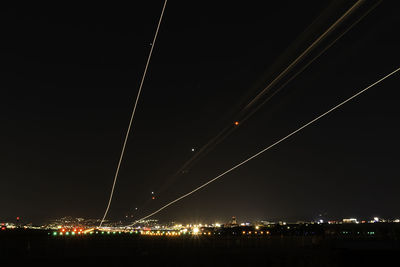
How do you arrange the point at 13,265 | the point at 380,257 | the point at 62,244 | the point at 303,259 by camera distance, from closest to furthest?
1. the point at 13,265
2. the point at 303,259
3. the point at 380,257
4. the point at 62,244

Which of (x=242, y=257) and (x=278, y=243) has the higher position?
(x=278, y=243)

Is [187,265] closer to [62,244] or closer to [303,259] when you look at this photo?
[303,259]

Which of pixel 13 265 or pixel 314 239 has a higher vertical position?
pixel 314 239

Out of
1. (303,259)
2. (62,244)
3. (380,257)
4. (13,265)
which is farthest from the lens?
(62,244)

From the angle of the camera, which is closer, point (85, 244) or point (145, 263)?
point (145, 263)

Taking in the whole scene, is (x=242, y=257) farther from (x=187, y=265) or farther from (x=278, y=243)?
(x=278, y=243)

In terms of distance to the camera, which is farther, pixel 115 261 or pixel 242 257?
pixel 242 257

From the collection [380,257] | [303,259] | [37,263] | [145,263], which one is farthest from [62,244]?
[380,257]

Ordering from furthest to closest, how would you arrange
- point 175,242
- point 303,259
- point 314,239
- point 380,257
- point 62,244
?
point 314,239 → point 175,242 → point 62,244 → point 380,257 → point 303,259

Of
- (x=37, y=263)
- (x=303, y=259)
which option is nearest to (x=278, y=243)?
(x=303, y=259)
